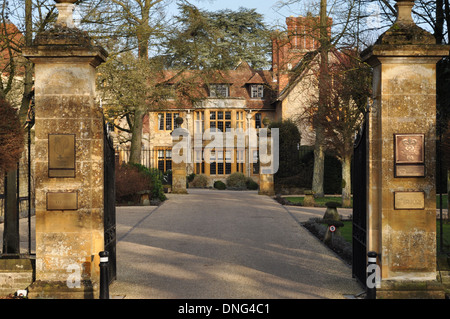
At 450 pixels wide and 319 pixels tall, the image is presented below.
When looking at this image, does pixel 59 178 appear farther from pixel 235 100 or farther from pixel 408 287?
pixel 235 100

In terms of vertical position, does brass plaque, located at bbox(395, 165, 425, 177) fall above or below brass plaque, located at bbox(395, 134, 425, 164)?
below

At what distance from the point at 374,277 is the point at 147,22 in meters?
18.1

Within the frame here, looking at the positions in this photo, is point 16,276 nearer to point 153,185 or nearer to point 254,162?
point 153,185

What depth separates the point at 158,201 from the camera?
22.7 meters

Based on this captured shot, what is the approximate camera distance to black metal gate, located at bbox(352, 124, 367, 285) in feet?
25.2

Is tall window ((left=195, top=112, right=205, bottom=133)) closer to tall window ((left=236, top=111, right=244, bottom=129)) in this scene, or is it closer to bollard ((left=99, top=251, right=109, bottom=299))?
tall window ((left=236, top=111, right=244, bottom=129))

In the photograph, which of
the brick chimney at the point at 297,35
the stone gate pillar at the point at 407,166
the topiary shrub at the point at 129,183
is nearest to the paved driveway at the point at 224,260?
the stone gate pillar at the point at 407,166

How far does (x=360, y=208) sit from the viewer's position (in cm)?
802

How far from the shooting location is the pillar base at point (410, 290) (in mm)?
7051

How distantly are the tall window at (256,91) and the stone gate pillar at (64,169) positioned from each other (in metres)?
40.6

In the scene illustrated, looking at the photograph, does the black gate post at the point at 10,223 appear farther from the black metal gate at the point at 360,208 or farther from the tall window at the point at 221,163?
the tall window at the point at 221,163

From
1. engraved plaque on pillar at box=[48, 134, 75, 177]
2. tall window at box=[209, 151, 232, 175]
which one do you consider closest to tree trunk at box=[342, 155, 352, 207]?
engraved plaque on pillar at box=[48, 134, 75, 177]

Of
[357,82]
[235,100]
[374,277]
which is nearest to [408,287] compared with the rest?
[374,277]

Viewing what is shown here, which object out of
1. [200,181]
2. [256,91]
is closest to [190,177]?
[200,181]
